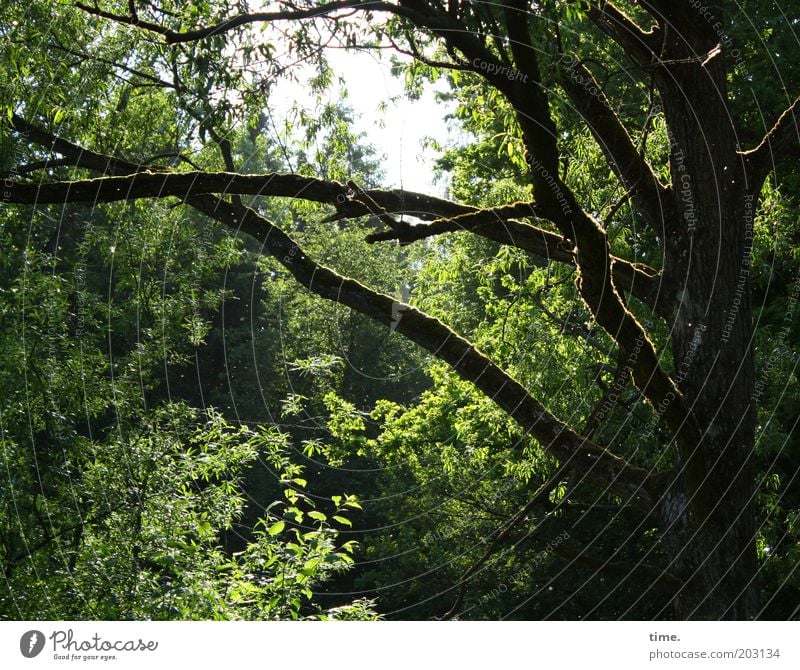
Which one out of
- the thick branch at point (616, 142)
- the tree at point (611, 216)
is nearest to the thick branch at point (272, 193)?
the tree at point (611, 216)

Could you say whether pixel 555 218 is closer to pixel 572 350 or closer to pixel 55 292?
pixel 572 350

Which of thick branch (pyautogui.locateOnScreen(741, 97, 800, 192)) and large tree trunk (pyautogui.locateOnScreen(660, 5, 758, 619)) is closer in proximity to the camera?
large tree trunk (pyautogui.locateOnScreen(660, 5, 758, 619))

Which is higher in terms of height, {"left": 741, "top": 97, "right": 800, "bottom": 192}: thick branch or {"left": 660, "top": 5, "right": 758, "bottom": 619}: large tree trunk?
{"left": 741, "top": 97, "right": 800, "bottom": 192}: thick branch

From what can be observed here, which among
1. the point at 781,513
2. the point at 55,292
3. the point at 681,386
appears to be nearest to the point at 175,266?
the point at 55,292

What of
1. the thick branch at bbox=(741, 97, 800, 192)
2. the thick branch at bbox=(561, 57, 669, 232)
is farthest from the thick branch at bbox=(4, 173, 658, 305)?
the thick branch at bbox=(741, 97, 800, 192)

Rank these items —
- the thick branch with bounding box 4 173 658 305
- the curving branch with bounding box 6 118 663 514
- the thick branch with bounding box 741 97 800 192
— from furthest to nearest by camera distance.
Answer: the thick branch with bounding box 741 97 800 192
the curving branch with bounding box 6 118 663 514
the thick branch with bounding box 4 173 658 305
